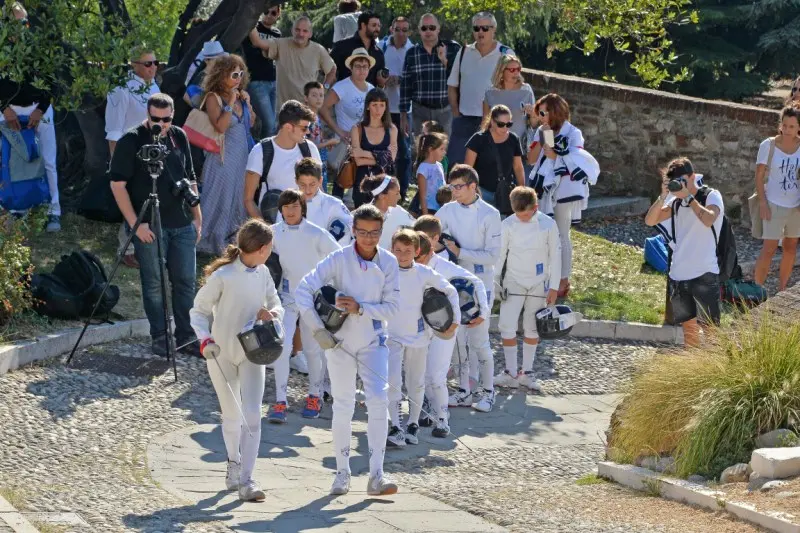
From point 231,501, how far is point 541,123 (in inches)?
253

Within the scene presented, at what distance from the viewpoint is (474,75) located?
1553cm

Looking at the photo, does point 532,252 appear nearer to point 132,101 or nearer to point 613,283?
point 613,283

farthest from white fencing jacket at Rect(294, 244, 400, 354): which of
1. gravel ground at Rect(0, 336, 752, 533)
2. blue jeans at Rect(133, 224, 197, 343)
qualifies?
blue jeans at Rect(133, 224, 197, 343)

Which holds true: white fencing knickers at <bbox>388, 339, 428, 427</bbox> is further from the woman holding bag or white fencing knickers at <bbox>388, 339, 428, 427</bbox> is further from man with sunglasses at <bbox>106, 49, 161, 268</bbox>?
the woman holding bag

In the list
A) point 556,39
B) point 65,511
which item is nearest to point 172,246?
point 65,511

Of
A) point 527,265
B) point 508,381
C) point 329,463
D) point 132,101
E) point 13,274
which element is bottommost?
point 329,463

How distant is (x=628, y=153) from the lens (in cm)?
1823

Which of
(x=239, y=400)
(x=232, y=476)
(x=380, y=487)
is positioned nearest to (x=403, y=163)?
(x=239, y=400)

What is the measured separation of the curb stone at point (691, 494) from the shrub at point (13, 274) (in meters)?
4.55

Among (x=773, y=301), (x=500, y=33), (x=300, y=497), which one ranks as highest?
(x=500, y=33)

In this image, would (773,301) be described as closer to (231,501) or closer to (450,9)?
(231,501)

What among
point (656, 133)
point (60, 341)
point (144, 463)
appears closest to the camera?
point (144, 463)

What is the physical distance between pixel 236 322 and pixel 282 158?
350cm

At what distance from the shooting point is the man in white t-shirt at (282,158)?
464 inches
